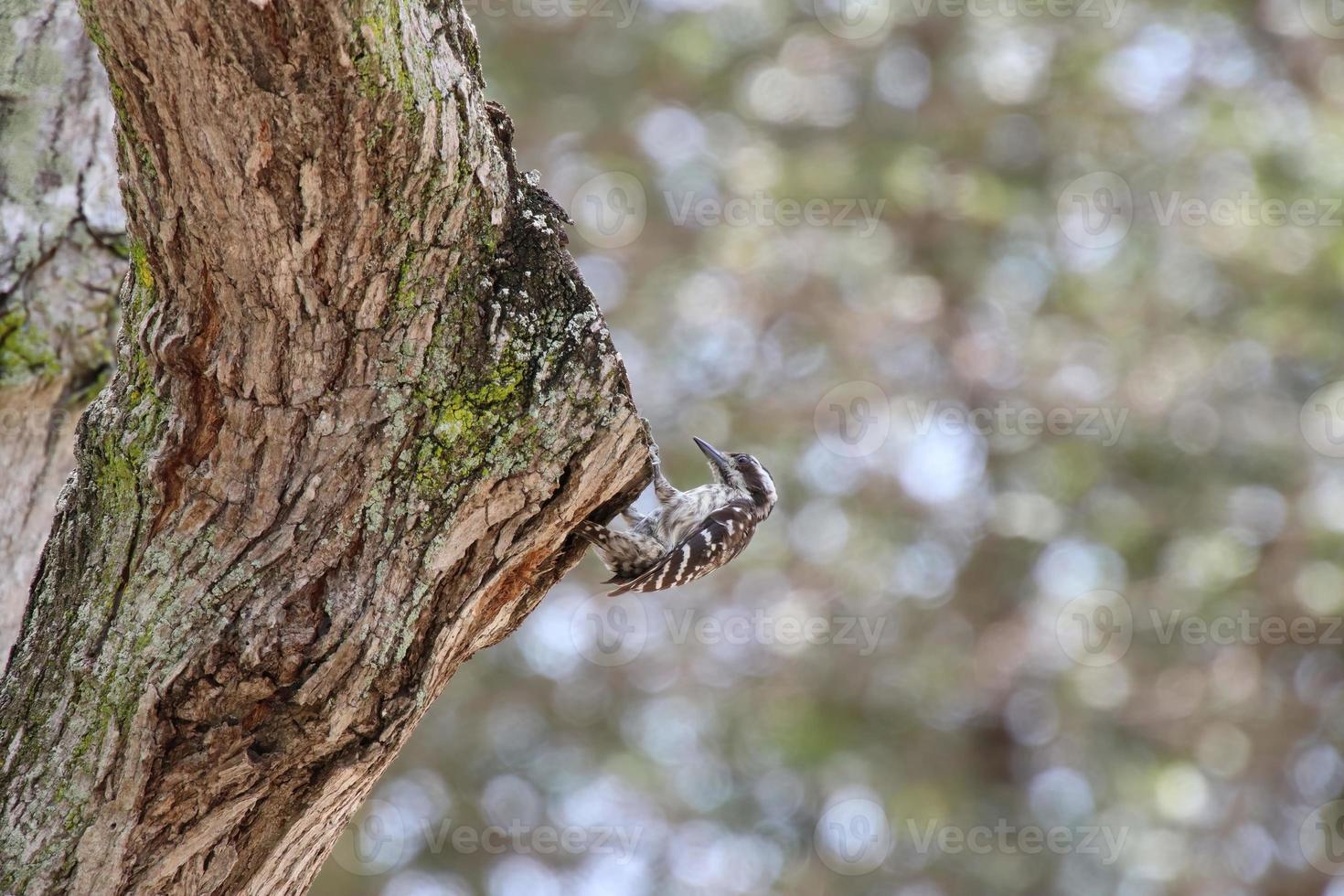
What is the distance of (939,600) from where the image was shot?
9641mm

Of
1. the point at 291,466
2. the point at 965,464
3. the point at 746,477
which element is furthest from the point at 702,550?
the point at 965,464

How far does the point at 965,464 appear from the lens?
380 inches

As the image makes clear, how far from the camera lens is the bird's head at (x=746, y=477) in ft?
17.1

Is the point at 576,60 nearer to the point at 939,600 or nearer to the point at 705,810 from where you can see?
the point at 939,600

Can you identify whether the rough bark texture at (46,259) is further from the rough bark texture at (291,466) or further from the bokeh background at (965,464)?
the bokeh background at (965,464)

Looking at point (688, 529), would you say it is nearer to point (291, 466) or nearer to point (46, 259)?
point (46, 259)

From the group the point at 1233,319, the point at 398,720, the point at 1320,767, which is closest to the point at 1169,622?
the point at 1320,767

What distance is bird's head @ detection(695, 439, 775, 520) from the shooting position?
5207 millimetres

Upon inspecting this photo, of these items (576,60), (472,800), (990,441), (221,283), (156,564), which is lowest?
(472,800)

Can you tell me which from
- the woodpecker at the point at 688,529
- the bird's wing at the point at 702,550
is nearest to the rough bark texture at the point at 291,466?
the woodpecker at the point at 688,529

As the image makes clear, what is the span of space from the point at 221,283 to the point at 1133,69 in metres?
8.28

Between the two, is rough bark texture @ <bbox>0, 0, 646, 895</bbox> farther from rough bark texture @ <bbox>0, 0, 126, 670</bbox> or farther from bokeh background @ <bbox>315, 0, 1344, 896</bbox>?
bokeh background @ <bbox>315, 0, 1344, 896</bbox>

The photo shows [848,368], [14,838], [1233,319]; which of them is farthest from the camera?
[848,368]

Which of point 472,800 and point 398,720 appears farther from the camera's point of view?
point 472,800
